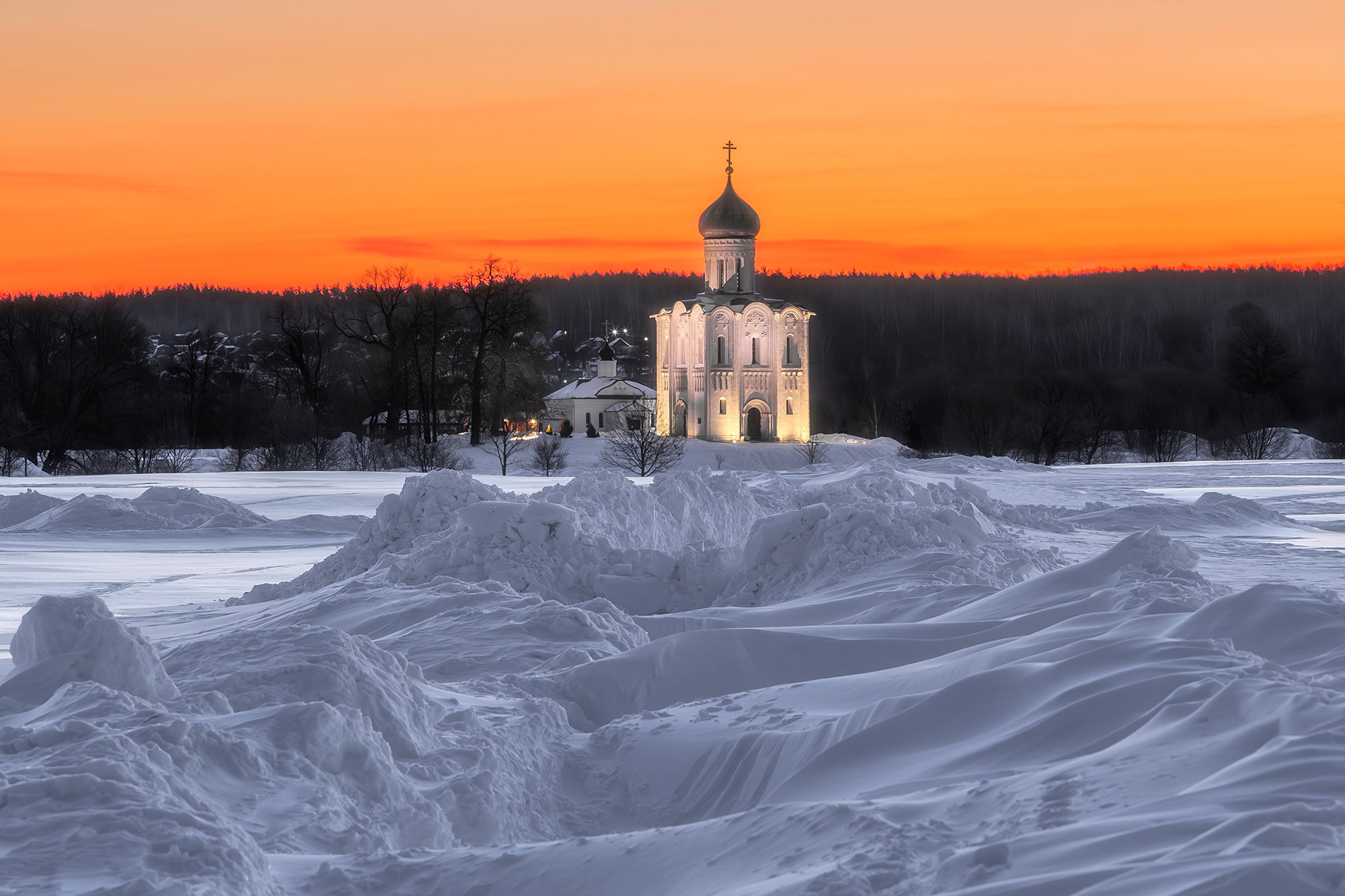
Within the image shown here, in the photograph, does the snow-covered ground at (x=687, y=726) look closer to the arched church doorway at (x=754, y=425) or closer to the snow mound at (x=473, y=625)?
the snow mound at (x=473, y=625)

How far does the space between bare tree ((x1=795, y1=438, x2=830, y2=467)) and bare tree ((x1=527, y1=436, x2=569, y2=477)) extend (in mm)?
8647

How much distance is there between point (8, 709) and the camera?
617 centimetres

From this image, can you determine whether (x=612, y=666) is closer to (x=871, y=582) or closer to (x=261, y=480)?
(x=871, y=582)

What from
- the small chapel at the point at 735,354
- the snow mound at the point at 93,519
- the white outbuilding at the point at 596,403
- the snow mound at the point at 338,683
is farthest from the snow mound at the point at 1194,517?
the white outbuilding at the point at 596,403

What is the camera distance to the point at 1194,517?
20.9m

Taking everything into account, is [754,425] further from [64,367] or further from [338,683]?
[338,683]

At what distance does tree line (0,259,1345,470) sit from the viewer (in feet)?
171

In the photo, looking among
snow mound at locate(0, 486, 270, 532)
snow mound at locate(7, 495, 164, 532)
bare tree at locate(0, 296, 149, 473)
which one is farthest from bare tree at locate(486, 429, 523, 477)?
snow mound at locate(7, 495, 164, 532)

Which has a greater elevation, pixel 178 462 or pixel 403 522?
pixel 403 522

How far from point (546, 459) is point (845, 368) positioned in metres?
58.2

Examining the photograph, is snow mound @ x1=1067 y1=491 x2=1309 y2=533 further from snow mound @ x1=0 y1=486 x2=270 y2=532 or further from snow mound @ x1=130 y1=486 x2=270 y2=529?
snow mound @ x1=0 y1=486 x2=270 y2=532

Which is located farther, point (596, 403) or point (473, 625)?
point (596, 403)

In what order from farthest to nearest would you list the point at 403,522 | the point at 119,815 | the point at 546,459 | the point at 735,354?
the point at 735,354 < the point at 546,459 < the point at 403,522 < the point at 119,815

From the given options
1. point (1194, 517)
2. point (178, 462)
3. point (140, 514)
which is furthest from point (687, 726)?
point (178, 462)
